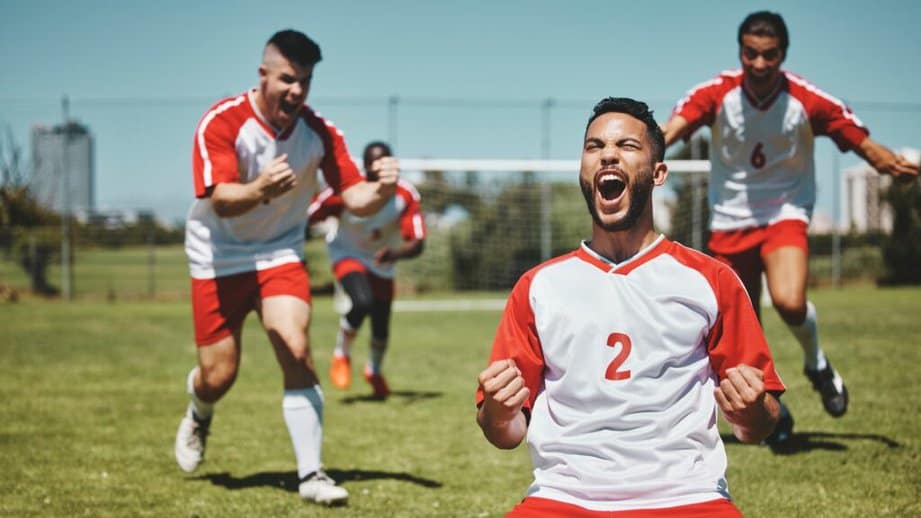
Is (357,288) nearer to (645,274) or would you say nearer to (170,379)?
(170,379)

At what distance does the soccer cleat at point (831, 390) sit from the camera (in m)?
6.93

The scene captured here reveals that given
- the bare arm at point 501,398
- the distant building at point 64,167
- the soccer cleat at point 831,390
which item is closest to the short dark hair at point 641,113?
the bare arm at point 501,398

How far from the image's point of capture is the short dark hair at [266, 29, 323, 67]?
222 inches

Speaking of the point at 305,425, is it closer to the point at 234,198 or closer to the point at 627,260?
the point at 234,198

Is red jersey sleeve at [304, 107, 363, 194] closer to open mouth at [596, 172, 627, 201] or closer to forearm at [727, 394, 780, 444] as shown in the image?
open mouth at [596, 172, 627, 201]

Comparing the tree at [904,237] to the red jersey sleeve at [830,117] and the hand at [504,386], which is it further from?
the hand at [504,386]

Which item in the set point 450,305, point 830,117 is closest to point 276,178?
point 830,117

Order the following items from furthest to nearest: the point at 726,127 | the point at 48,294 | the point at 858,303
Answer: the point at 48,294 → the point at 858,303 → the point at 726,127

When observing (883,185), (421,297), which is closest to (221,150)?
(421,297)

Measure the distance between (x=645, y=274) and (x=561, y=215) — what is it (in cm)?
2384

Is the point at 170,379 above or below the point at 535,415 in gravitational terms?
below

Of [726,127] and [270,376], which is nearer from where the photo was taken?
[726,127]

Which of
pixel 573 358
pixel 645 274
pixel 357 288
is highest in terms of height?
pixel 645 274

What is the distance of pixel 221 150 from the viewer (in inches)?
227
